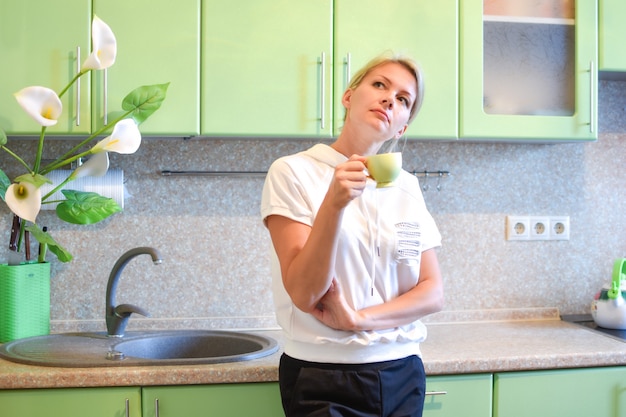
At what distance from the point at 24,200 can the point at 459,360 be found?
1206 mm

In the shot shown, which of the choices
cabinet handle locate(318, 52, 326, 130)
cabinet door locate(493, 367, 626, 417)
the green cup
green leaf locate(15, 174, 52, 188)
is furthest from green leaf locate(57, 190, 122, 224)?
cabinet door locate(493, 367, 626, 417)

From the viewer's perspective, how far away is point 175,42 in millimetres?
2084

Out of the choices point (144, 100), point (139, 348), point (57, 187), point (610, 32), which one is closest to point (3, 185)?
point (57, 187)

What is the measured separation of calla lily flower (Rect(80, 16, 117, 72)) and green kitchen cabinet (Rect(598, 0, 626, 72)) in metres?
1.45

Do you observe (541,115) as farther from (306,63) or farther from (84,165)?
(84,165)

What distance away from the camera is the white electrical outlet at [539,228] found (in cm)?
263

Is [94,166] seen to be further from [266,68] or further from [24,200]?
[266,68]

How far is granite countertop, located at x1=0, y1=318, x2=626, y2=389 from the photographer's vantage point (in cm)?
183

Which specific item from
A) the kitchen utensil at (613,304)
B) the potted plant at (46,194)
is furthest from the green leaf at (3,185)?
the kitchen utensil at (613,304)

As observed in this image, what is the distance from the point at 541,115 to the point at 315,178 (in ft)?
3.34

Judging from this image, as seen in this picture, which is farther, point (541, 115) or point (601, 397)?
point (541, 115)

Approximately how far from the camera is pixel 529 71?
2.33m

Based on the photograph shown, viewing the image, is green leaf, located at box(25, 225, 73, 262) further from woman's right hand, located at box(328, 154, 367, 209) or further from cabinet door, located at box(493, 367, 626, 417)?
cabinet door, located at box(493, 367, 626, 417)

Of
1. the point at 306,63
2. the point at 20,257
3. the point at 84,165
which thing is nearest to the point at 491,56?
the point at 306,63
